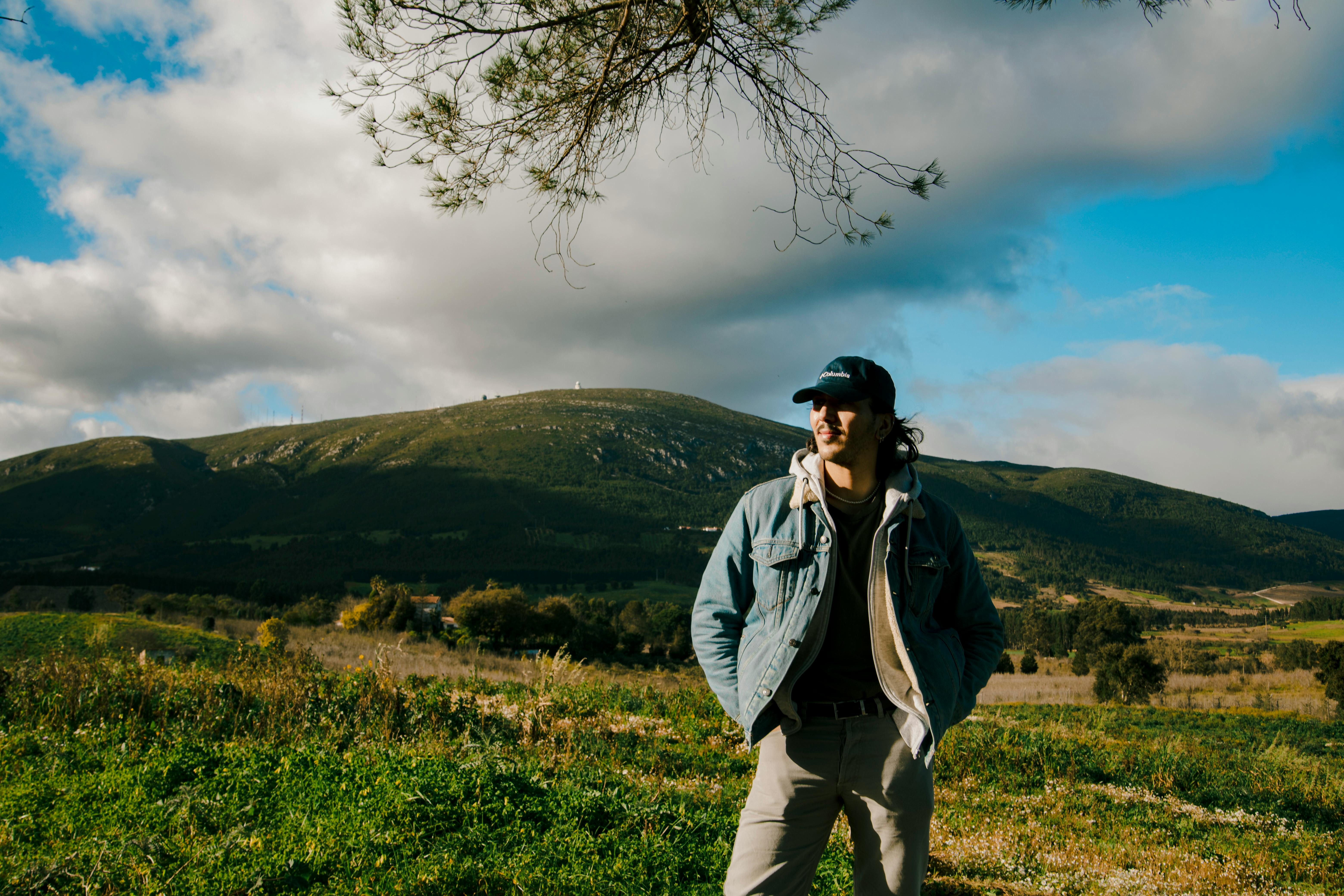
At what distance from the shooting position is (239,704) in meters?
5.73

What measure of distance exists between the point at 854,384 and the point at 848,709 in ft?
3.33

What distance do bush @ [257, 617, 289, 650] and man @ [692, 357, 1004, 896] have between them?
8394 millimetres

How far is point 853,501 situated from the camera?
231 centimetres

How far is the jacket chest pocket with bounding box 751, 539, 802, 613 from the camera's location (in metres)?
2.21

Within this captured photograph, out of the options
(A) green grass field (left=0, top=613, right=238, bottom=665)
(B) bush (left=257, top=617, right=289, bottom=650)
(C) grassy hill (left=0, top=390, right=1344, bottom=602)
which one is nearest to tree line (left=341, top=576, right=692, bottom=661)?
(B) bush (left=257, top=617, right=289, bottom=650)

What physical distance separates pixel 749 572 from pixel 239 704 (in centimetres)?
540

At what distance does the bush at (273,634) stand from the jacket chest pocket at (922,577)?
8.77 meters

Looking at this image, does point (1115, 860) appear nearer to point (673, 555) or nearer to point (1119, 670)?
point (1119, 670)

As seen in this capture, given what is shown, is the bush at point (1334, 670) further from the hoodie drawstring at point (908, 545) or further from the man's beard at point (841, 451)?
the man's beard at point (841, 451)

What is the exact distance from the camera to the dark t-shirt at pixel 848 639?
2.20 metres

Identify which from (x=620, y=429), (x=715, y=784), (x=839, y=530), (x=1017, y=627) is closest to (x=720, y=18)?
(x=839, y=530)

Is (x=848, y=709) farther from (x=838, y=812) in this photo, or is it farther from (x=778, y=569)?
(x=778, y=569)

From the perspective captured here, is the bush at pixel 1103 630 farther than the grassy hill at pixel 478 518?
No

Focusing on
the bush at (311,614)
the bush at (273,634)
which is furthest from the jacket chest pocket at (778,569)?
the bush at (311,614)
